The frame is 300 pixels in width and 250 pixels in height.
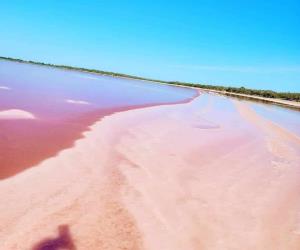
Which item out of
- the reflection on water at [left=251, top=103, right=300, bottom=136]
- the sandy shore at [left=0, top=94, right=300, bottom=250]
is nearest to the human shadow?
the sandy shore at [left=0, top=94, right=300, bottom=250]

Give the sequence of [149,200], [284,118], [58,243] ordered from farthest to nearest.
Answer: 1. [284,118]
2. [149,200]
3. [58,243]

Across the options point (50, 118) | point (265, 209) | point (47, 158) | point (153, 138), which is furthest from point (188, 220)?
point (50, 118)

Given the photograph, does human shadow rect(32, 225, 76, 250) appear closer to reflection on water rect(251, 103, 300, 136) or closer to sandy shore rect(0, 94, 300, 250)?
sandy shore rect(0, 94, 300, 250)

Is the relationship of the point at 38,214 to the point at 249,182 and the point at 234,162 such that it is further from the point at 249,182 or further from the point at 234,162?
the point at 234,162

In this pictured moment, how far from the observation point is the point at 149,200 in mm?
5211

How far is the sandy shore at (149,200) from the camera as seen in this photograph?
3998mm

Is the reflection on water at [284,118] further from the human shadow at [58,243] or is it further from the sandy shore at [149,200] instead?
the human shadow at [58,243]

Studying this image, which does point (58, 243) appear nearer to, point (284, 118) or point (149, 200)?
point (149, 200)

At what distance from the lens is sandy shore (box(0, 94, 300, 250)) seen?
157 inches

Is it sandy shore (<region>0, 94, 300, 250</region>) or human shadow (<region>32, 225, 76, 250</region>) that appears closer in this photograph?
human shadow (<region>32, 225, 76, 250</region>)

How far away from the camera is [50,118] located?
1084cm

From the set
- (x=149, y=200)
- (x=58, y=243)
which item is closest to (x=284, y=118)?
(x=149, y=200)

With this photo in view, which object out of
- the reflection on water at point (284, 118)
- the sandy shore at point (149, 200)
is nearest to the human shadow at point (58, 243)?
the sandy shore at point (149, 200)

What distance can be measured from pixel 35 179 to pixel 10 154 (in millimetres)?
1288
